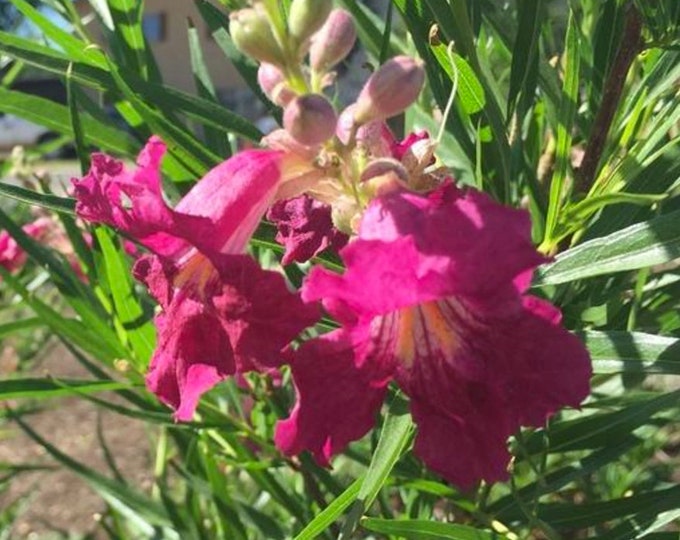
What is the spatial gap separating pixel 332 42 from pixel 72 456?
11.5 feet

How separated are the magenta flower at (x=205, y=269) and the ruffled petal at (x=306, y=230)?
0.06 meters

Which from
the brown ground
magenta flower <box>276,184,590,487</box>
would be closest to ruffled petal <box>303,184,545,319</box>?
magenta flower <box>276,184,590,487</box>

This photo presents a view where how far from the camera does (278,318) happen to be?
0.59m

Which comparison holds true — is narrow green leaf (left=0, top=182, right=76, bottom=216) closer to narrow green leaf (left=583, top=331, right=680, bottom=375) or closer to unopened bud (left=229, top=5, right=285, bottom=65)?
unopened bud (left=229, top=5, right=285, bottom=65)

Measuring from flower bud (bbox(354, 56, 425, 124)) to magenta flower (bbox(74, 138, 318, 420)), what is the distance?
0.21 feet

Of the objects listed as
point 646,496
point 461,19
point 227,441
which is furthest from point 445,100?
point 227,441

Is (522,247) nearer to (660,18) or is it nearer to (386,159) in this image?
(386,159)

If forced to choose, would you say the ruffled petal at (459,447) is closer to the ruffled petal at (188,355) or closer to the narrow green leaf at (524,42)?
the ruffled petal at (188,355)

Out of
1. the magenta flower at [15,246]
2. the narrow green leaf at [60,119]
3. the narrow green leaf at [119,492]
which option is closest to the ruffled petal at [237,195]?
the narrow green leaf at [60,119]

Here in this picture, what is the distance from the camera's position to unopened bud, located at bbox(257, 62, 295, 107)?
1.97 ft

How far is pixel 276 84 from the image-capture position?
2.01 ft

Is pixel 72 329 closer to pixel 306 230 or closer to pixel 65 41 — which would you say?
pixel 65 41

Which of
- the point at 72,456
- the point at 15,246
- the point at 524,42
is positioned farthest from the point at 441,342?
the point at 72,456

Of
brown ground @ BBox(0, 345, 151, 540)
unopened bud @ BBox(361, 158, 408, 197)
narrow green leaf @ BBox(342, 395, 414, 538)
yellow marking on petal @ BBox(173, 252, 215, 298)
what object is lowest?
brown ground @ BBox(0, 345, 151, 540)
